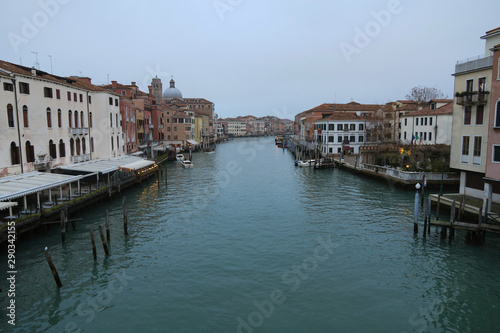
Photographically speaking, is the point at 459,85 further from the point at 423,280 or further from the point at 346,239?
the point at 423,280

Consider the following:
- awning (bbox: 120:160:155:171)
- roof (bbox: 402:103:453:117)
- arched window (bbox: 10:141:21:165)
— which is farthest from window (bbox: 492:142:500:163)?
arched window (bbox: 10:141:21:165)

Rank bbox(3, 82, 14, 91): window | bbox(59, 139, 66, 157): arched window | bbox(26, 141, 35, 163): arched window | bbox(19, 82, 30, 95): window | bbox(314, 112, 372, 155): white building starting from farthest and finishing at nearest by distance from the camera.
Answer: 1. bbox(314, 112, 372, 155): white building
2. bbox(59, 139, 66, 157): arched window
3. bbox(26, 141, 35, 163): arched window
4. bbox(19, 82, 30, 95): window
5. bbox(3, 82, 14, 91): window

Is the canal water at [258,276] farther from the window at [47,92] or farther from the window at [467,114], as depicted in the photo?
the window at [47,92]

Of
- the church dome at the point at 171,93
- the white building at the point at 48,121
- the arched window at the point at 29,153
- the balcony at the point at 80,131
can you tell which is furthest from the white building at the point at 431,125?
the church dome at the point at 171,93

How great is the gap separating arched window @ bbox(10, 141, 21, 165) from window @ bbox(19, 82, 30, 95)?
3389 mm

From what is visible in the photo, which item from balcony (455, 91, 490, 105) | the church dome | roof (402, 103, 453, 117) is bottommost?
balcony (455, 91, 490, 105)

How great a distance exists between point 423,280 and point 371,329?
13.5ft

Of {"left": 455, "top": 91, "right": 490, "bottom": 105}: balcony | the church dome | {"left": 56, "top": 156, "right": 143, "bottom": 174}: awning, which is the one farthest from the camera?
the church dome

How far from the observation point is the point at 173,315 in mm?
10414

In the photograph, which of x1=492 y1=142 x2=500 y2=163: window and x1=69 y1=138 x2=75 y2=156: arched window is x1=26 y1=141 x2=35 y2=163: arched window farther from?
x1=492 y1=142 x2=500 y2=163: window

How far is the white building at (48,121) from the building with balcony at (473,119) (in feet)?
83.9

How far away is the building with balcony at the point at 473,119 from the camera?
18375 millimetres

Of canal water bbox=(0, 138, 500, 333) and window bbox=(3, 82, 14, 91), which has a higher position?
window bbox=(3, 82, 14, 91)

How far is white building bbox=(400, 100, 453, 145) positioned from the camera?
37.5 m
